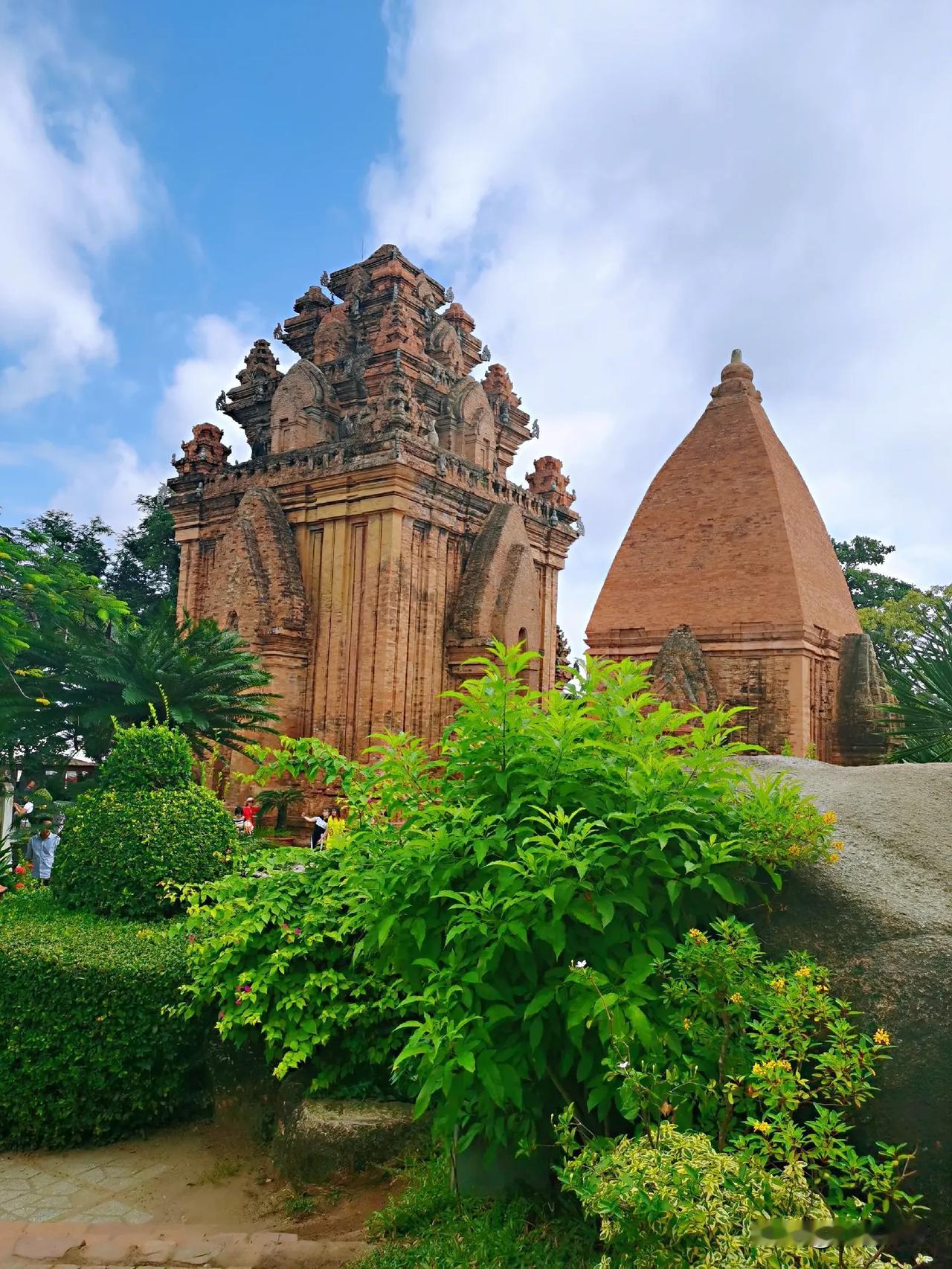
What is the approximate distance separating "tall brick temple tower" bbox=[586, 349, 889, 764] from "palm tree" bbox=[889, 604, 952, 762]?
467 millimetres

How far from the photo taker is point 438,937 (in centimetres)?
358

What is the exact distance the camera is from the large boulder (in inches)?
111

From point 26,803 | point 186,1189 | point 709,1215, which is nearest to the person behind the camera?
point 709,1215

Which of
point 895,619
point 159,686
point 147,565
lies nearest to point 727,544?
point 159,686

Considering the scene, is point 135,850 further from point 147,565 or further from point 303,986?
point 147,565

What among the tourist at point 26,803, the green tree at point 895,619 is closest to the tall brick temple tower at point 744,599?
the tourist at point 26,803

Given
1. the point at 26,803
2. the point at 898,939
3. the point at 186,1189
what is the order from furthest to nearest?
the point at 26,803 < the point at 186,1189 < the point at 898,939

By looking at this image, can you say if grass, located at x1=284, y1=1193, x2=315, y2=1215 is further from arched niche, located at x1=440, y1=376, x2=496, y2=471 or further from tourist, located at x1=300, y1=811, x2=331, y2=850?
arched niche, located at x1=440, y1=376, x2=496, y2=471

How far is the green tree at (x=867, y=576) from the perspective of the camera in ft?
98.6

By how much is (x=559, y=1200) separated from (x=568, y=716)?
1698mm

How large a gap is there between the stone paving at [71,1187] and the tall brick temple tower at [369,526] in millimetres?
10193

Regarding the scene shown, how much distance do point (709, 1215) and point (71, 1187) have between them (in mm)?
3418

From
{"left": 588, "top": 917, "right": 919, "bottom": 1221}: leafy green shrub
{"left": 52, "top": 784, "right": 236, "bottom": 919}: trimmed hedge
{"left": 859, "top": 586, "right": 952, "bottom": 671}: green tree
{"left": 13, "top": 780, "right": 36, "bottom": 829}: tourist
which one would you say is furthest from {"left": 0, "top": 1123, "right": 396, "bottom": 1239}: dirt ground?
{"left": 859, "top": 586, "right": 952, "bottom": 671}: green tree

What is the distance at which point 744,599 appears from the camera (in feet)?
32.0
